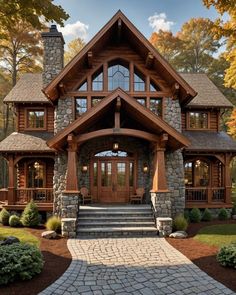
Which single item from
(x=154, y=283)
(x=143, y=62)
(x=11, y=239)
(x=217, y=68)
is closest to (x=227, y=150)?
(x=143, y=62)

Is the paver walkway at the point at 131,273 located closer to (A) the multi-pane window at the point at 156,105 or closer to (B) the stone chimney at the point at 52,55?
(A) the multi-pane window at the point at 156,105

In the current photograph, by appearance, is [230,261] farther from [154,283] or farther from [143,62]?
[143,62]

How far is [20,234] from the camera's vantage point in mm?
10453

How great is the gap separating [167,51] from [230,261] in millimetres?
27549

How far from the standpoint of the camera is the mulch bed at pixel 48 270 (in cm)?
559

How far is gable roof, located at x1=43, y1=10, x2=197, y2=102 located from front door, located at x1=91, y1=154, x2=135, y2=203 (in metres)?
4.35

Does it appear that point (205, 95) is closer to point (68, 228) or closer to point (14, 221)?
point (68, 228)

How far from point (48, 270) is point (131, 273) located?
2.12 metres

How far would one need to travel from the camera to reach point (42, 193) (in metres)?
14.6

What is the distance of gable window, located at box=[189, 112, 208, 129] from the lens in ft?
52.1

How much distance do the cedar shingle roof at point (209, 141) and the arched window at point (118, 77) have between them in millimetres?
4715

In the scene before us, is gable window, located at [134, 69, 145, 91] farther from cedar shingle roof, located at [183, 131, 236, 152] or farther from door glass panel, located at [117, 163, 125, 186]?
door glass panel, located at [117, 163, 125, 186]

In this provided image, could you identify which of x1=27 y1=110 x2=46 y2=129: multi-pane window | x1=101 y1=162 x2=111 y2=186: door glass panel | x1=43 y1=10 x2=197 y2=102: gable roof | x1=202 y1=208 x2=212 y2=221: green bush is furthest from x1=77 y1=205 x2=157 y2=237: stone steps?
x1=27 y1=110 x2=46 y2=129: multi-pane window

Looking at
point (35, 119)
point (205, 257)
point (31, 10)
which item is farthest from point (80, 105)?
point (205, 257)
